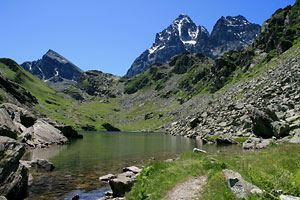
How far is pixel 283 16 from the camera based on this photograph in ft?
502

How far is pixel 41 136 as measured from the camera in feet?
190

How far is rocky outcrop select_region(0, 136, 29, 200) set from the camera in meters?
17.1

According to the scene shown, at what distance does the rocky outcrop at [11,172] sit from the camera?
674 inches

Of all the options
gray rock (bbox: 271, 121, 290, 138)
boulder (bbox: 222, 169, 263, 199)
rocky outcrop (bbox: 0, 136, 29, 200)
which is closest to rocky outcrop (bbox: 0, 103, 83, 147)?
rocky outcrop (bbox: 0, 136, 29, 200)

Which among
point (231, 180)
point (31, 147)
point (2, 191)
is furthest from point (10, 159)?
point (31, 147)

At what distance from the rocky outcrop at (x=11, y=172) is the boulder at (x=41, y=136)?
35217mm

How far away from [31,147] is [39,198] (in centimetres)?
3743

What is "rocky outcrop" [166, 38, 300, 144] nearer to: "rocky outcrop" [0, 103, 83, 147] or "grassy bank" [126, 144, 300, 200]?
"grassy bank" [126, 144, 300, 200]

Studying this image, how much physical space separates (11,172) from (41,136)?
144 feet

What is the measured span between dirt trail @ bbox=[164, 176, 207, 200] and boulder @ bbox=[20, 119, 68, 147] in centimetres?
4799

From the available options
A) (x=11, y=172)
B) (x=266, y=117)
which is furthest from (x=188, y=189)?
(x=266, y=117)

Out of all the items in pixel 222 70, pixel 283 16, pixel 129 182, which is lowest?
pixel 129 182

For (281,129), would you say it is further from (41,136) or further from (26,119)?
(26,119)

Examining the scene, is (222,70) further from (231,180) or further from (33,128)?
(231,180)
